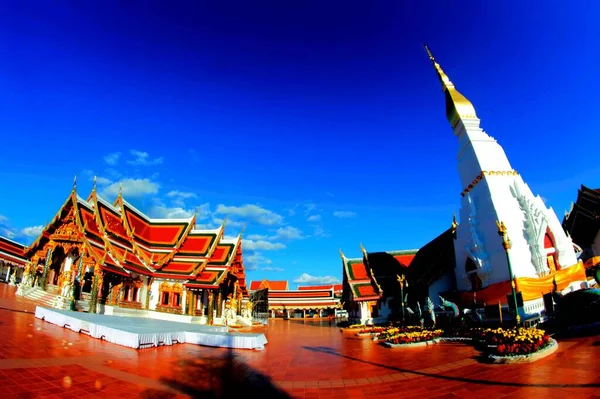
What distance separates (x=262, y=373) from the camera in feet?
25.0

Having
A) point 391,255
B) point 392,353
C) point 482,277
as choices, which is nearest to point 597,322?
point 392,353

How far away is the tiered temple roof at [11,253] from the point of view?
2974cm

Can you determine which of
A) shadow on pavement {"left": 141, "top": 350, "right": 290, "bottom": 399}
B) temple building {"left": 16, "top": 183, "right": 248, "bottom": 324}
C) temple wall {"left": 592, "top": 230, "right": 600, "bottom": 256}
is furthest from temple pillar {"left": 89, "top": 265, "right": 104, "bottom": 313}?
temple wall {"left": 592, "top": 230, "right": 600, "bottom": 256}

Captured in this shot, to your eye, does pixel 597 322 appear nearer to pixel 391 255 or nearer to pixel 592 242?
pixel 592 242

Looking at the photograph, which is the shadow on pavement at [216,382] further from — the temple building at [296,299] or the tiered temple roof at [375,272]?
the temple building at [296,299]

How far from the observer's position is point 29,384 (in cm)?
496

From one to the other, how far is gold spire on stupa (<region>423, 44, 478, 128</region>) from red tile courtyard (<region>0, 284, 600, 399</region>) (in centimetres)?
1778

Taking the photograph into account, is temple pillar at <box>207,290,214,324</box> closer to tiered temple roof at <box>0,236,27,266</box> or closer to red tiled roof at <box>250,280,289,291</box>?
tiered temple roof at <box>0,236,27,266</box>

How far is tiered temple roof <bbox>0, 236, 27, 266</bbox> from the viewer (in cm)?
2974

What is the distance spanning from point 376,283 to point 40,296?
83.7 ft

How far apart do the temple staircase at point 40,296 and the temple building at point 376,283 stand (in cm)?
2314

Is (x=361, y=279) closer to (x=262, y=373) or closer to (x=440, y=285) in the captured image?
(x=440, y=285)

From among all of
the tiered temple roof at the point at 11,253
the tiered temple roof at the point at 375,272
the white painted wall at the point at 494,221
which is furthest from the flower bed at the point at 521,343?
the tiered temple roof at the point at 11,253

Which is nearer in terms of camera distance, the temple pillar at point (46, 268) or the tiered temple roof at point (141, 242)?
the temple pillar at point (46, 268)
